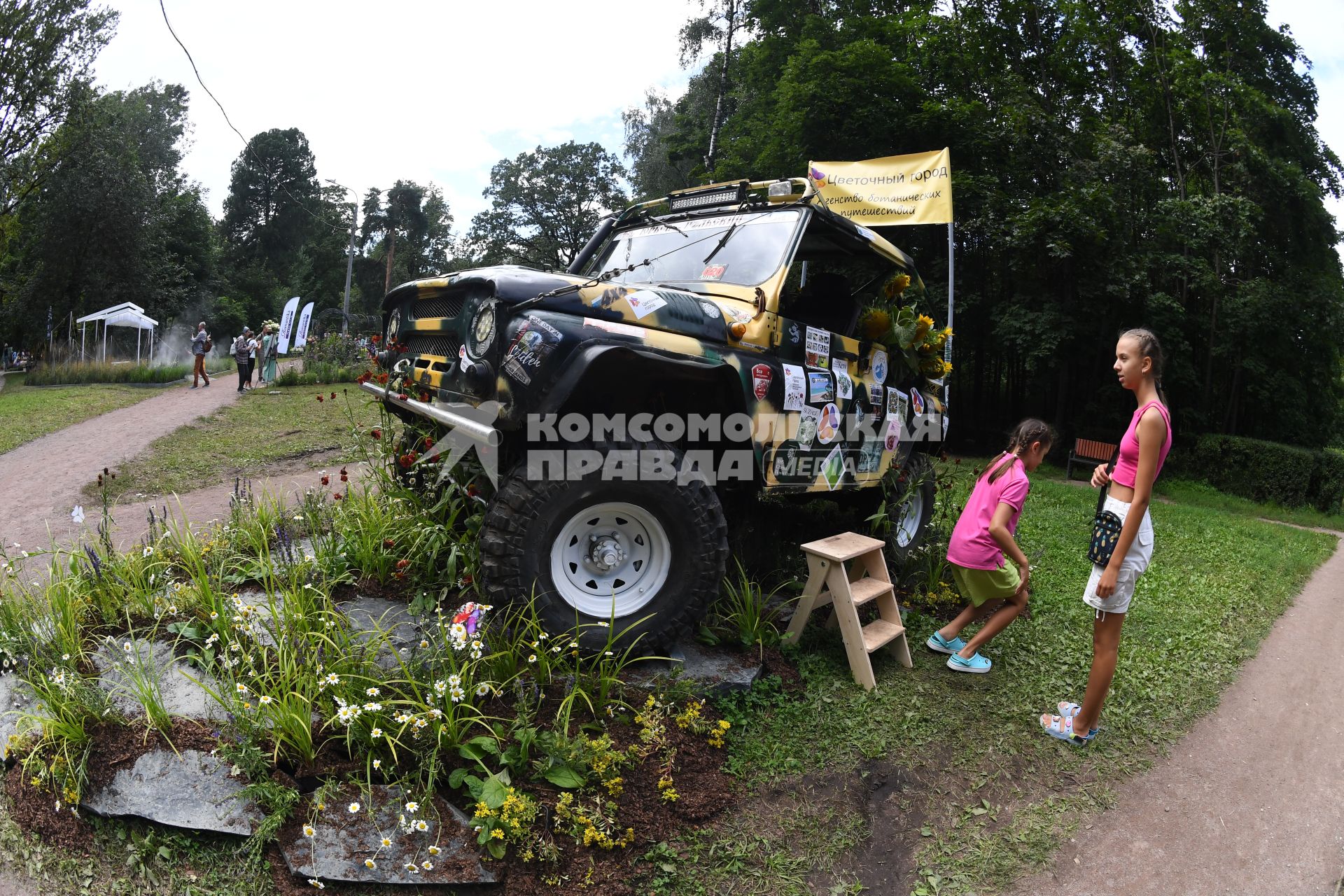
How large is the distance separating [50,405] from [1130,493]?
1642 centimetres

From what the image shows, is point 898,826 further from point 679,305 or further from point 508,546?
point 679,305

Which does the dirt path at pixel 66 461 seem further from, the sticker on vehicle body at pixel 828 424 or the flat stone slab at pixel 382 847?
the sticker on vehicle body at pixel 828 424

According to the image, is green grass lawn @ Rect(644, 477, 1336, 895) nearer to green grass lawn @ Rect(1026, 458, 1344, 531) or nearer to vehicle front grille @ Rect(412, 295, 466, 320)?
vehicle front grille @ Rect(412, 295, 466, 320)

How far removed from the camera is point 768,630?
4113mm

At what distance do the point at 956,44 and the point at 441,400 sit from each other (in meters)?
13.6

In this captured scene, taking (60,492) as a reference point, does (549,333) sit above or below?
above

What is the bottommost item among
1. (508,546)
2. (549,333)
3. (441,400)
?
(508,546)

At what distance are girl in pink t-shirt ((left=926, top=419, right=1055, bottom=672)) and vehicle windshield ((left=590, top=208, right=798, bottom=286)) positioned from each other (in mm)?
1653

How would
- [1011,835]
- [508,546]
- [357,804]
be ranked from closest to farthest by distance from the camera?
[357,804] < [1011,835] < [508,546]

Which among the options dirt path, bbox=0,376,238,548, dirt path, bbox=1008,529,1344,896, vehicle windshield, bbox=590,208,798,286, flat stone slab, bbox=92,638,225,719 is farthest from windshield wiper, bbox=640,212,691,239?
dirt path, bbox=0,376,238,548

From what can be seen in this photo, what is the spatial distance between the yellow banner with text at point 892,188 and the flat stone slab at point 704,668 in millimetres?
5182

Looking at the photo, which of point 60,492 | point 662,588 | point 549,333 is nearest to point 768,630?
point 662,588

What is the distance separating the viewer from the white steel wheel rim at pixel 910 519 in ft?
17.7

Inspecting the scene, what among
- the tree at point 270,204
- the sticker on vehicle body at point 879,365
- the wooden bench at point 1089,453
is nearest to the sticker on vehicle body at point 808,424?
the sticker on vehicle body at point 879,365
